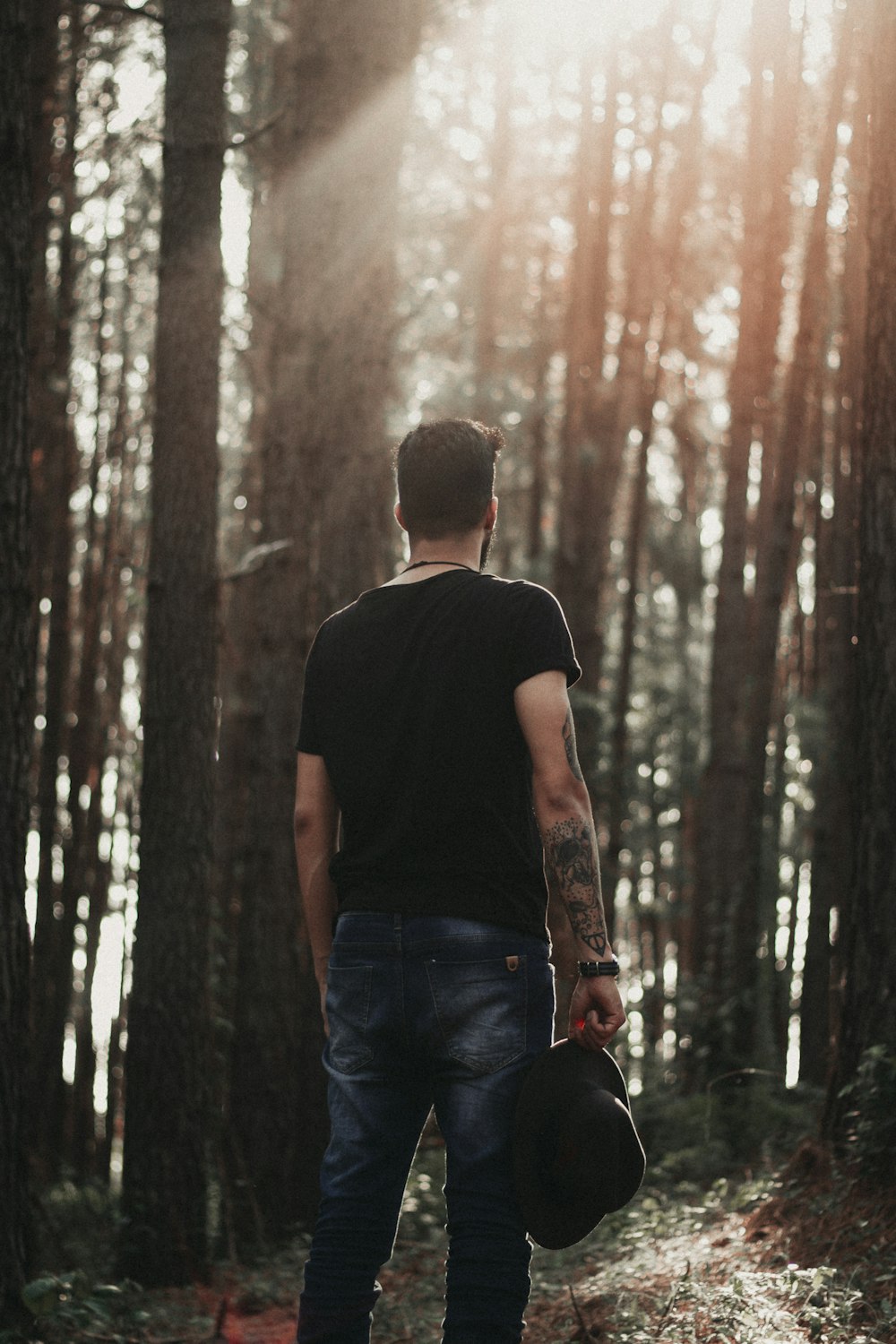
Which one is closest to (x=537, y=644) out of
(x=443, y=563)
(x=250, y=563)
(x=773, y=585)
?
(x=443, y=563)

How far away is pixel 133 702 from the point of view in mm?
23281

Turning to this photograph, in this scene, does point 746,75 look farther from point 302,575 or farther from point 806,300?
point 302,575

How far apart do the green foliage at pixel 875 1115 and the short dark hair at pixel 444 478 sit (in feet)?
11.7

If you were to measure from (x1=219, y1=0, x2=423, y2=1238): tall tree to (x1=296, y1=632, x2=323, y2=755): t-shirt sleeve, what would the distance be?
204 inches

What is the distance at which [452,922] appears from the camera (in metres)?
3.11

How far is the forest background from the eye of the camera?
673 centimetres

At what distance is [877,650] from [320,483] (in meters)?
4.28

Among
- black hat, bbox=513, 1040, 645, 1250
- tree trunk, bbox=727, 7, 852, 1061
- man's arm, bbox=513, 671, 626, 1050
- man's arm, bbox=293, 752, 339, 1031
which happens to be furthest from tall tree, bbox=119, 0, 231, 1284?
tree trunk, bbox=727, 7, 852, 1061

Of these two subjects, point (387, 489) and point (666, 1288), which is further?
point (387, 489)

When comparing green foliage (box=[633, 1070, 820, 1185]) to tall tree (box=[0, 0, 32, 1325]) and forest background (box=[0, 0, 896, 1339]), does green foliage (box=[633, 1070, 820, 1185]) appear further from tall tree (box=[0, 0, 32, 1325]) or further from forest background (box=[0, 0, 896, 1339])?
tall tree (box=[0, 0, 32, 1325])

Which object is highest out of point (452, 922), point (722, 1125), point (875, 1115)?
point (452, 922)

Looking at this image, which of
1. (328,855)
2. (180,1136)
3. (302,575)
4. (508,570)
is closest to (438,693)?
(328,855)

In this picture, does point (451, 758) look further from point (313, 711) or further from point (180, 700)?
point (180, 700)

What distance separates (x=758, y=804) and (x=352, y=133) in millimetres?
7762
